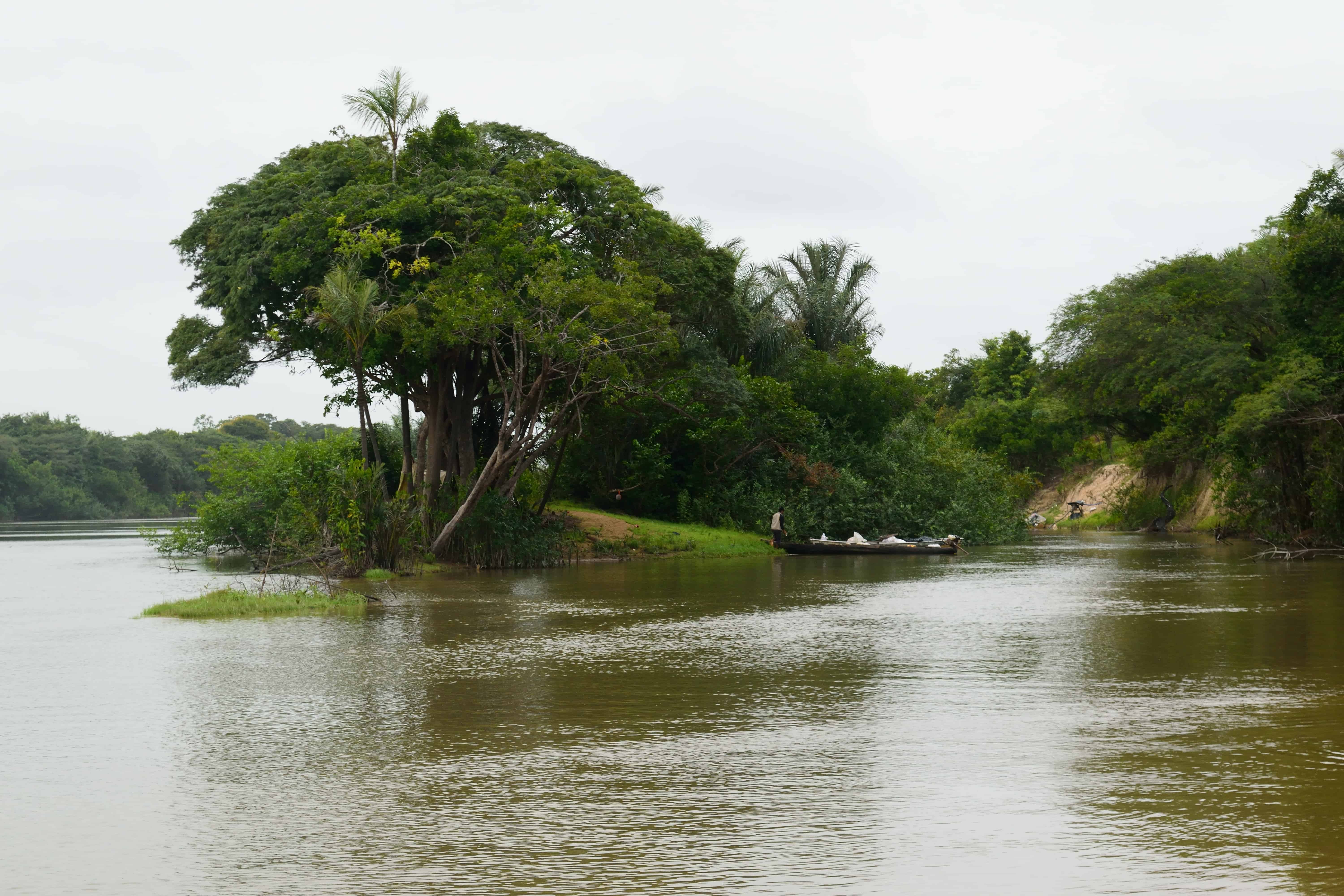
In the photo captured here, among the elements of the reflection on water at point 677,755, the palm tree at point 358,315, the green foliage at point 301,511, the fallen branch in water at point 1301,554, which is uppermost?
the palm tree at point 358,315

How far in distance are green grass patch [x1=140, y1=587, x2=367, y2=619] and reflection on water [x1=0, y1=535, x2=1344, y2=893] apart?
0.61 metres

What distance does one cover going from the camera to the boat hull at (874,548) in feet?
114

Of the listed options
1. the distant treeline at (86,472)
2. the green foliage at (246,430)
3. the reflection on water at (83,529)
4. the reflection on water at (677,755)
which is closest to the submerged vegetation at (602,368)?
the reflection on water at (83,529)

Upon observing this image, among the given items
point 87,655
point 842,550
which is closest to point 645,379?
point 842,550

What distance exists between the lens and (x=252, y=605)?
1795 cm

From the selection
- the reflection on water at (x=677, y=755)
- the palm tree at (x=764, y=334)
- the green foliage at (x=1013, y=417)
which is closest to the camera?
the reflection on water at (x=677, y=755)

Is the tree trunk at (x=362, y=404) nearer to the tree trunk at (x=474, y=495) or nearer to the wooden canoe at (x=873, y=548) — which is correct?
the tree trunk at (x=474, y=495)

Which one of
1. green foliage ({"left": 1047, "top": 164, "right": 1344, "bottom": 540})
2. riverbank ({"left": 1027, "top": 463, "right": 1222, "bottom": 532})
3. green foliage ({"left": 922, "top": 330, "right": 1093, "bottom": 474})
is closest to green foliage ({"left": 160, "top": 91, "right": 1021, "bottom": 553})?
green foliage ({"left": 1047, "top": 164, "right": 1344, "bottom": 540})

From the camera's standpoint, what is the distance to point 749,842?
622cm

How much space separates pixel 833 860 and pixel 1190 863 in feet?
5.37

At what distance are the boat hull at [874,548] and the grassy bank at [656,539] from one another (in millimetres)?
1310

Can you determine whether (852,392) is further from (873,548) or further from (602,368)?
(602,368)

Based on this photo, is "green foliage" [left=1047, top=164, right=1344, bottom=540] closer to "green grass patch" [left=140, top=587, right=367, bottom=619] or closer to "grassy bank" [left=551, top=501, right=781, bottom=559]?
"grassy bank" [left=551, top=501, right=781, bottom=559]

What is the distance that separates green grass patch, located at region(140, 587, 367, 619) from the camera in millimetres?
17516
